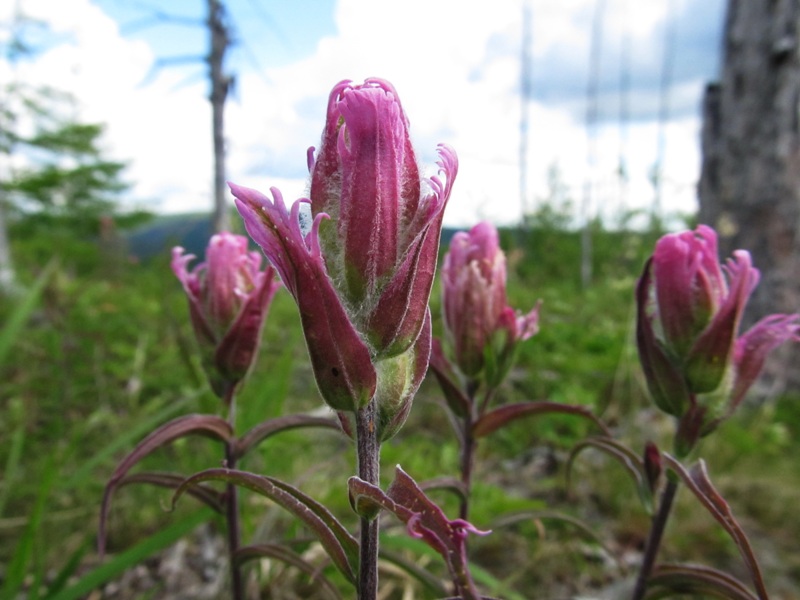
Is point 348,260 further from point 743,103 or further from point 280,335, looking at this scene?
point 743,103

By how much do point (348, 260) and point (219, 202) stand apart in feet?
12.5

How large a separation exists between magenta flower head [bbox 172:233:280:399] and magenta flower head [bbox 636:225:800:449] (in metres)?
0.73

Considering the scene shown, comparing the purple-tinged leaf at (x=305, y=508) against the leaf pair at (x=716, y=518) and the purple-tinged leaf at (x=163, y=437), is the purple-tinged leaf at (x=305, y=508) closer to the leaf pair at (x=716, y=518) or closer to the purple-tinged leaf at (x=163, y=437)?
the purple-tinged leaf at (x=163, y=437)

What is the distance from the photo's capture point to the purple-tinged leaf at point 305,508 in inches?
29.4

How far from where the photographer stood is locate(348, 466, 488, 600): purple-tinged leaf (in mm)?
644

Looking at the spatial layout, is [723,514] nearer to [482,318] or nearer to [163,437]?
[482,318]

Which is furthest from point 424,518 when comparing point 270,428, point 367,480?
point 270,428

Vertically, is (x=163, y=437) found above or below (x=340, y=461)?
above

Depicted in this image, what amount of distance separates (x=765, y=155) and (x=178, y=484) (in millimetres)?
4585

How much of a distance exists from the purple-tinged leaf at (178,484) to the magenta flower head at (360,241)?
58 cm

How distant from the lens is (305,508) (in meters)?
0.77

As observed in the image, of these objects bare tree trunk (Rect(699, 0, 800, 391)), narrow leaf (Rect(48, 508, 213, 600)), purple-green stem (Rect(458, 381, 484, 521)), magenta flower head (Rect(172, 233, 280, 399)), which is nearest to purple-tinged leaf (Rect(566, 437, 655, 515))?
purple-green stem (Rect(458, 381, 484, 521))

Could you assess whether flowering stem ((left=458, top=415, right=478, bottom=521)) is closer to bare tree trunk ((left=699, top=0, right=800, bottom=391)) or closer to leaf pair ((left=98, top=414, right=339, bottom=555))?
leaf pair ((left=98, top=414, right=339, bottom=555))

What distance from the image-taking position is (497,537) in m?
2.31
